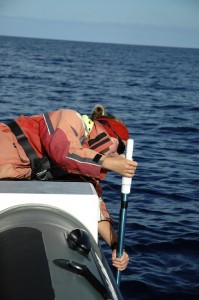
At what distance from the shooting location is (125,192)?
14.9 ft

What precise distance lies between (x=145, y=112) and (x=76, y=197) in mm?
18473

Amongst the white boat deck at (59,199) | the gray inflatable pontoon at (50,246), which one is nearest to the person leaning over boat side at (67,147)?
the gray inflatable pontoon at (50,246)

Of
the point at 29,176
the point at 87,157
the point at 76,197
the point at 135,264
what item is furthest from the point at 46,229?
the point at 135,264

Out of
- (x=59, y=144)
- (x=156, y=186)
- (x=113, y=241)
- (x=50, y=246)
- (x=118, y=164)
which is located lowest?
(x=156, y=186)

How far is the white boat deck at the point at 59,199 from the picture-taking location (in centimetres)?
352

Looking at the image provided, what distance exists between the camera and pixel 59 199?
141 inches

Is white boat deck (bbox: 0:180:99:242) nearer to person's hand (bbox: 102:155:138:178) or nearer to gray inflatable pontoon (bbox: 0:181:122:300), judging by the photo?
gray inflatable pontoon (bbox: 0:181:122:300)

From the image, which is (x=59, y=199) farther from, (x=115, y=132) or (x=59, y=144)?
(x=115, y=132)

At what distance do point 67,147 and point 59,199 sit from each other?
0.54 meters

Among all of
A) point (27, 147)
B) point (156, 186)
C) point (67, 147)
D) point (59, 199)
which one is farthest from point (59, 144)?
point (156, 186)

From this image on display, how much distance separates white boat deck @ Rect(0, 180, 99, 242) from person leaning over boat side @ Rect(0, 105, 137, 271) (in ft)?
1.12

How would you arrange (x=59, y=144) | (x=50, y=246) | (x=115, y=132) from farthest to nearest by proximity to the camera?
(x=115, y=132) → (x=59, y=144) → (x=50, y=246)

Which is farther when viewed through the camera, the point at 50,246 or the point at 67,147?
the point at 67,147

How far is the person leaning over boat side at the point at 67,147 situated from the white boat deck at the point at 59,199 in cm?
34
